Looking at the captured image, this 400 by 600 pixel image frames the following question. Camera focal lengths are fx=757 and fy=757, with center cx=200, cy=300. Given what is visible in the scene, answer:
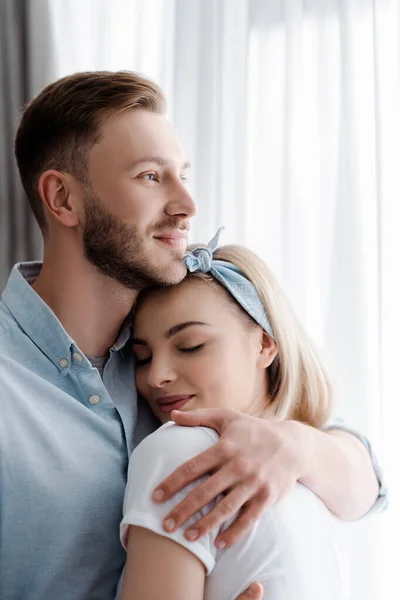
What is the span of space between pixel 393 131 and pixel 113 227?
30.7 inches

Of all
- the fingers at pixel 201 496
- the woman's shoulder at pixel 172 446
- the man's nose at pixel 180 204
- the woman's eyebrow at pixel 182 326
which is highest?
the man's nose at pixel 180 204

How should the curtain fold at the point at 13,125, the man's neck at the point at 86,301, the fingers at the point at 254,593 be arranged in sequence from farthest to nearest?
1. the curtain fold at the point at 13,125
2. the man's neck at the point at 86,301
3. the fingers at the point at 254,593

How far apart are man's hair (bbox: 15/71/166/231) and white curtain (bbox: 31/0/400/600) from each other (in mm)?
413

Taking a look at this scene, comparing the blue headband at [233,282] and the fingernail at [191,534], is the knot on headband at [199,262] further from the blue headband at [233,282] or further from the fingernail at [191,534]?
the fingernail at [191,534]

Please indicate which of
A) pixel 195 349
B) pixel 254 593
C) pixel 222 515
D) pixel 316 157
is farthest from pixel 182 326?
pixel 316 157

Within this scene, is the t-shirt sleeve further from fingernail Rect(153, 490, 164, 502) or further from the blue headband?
the blue headband

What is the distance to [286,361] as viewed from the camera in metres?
1.70

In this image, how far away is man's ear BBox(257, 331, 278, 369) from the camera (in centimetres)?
168

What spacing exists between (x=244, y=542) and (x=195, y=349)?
49 cm

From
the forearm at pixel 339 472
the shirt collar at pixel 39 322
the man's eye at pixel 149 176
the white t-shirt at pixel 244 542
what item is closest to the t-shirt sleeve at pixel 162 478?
the white t-shirt at pixel 244 542

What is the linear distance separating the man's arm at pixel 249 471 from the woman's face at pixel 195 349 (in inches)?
8.1

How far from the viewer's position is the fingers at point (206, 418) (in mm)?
1310

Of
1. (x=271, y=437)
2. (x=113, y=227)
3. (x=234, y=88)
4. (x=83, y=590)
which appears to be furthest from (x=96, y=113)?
(x=83, y=590)

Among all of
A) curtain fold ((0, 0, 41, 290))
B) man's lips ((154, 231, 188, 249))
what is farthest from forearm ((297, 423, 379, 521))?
curtain fold ((0, 0, 41, 290))
